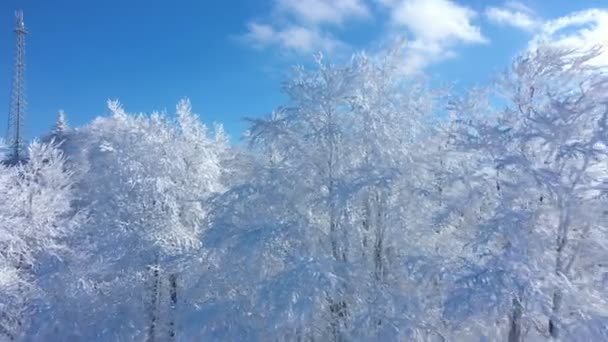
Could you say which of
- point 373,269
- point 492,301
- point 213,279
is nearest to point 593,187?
point 492,301

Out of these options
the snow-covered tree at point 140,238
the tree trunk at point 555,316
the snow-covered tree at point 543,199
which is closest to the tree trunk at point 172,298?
the snow-covered tree at point 140,238

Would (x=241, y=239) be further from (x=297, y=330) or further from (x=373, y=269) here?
(x=373, y=269)

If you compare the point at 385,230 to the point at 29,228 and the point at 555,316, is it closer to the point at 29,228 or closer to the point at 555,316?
the point at 555,316

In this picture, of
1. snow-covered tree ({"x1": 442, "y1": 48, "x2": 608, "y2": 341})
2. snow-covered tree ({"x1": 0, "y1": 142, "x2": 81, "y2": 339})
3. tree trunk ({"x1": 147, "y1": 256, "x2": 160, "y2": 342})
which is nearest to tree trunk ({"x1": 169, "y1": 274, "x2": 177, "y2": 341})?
tree trunk ({"x1": 147, "y1": 256, "x2": 160, "y2": 342})

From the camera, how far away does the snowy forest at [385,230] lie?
1060 centimetres

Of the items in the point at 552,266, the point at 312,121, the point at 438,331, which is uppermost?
the point at 312,121

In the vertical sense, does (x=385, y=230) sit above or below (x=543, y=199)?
below

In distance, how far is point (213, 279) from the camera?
13.1 m

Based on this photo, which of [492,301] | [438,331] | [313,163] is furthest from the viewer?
[313,163]

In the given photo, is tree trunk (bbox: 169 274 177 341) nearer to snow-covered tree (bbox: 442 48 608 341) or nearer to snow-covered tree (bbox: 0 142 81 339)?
snow-covered tree (bbox: 0 142 81 339)

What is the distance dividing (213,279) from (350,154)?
438cm

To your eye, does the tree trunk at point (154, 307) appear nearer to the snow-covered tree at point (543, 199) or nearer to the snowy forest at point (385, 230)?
the snowy forest at point (385, 230)

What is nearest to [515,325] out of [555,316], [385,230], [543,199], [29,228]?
[555,316]

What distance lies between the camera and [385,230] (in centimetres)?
1273
